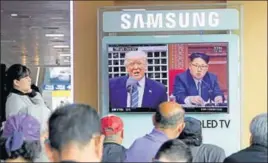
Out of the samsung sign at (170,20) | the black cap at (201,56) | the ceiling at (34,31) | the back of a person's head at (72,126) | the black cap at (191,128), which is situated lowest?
the black cap at (191,128)

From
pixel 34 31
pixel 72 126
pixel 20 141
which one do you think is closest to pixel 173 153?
pixel 72 126

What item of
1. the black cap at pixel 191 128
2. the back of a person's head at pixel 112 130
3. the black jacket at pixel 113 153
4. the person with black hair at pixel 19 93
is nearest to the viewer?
the black jacket at pixel 113 153

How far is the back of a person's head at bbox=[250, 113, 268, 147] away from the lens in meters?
3.30

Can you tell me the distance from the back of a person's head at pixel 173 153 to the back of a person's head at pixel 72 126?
1.14ft

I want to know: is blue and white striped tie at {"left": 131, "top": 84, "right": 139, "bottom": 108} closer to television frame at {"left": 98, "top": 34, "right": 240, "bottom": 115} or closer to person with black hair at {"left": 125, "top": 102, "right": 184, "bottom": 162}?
television frame at {"left": 98, "top": 34, "right": 240, "bottom": 115}

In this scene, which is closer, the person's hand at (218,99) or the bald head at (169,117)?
the bald head at (169,117)

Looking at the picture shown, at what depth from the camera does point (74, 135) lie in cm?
218

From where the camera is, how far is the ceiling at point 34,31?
12625 mm

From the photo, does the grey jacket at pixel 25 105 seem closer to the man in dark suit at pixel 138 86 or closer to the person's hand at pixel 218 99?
the man in dark suit at pixel 138 86

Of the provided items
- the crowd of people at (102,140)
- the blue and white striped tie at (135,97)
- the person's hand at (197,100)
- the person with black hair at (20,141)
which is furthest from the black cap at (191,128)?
the blue and white striped tie at (135,97)

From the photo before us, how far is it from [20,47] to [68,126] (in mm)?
17083

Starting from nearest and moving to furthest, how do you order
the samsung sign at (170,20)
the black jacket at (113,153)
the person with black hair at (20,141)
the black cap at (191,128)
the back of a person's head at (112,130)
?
the person with black hair at (20,141), the black jacket at (113,153), the back of a person's head at (112,130), the black cap at (191,128), the samsung sign at (170,20)

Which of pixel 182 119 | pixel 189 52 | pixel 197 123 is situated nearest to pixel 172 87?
pixel 189 52

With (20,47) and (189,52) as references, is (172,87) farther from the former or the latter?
(20,47)
